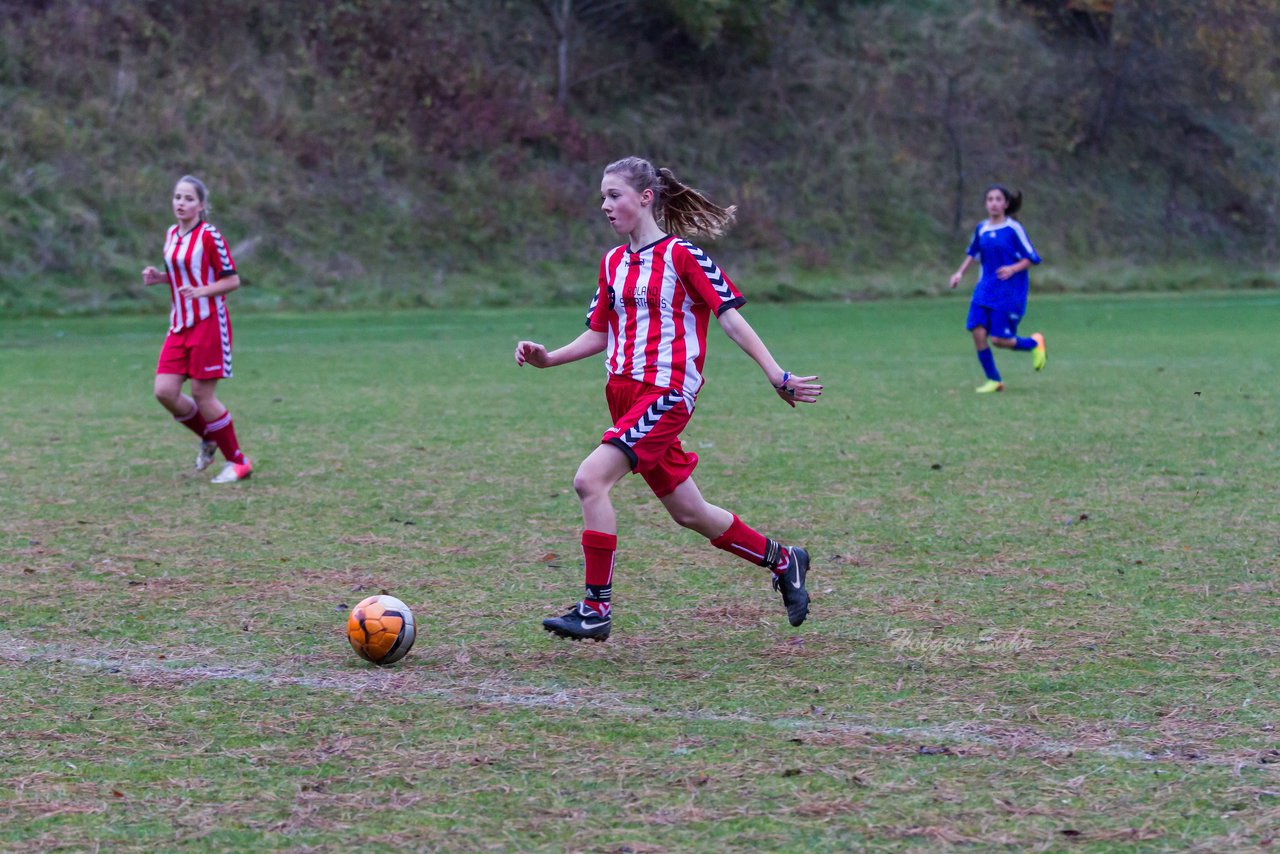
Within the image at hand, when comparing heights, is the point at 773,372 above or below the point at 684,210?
below

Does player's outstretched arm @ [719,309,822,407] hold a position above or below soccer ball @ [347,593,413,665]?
above

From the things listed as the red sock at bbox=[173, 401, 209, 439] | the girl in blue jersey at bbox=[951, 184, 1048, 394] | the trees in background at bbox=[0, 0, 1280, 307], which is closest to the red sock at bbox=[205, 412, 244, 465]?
the red sock at bbox=[173, 401, 209, 439]

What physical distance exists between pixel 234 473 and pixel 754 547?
436 centimetres

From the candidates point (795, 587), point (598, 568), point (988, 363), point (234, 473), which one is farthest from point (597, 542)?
point (988, 363)

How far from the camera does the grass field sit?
11.1 ft

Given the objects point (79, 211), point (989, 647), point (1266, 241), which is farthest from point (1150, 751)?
point (1266, 241)

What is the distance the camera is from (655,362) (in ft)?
16.9

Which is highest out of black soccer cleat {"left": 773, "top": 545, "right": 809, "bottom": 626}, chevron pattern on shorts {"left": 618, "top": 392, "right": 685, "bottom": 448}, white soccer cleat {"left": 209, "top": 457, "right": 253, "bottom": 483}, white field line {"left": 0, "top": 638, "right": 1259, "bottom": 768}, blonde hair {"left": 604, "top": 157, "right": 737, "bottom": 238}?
blonde hair {"left": 604, "top": 157, "right": 737, "bottom": 238}

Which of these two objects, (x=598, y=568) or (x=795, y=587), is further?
(x=795, y=587)

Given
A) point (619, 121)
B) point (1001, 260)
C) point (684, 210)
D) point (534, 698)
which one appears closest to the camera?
point (534, 698)

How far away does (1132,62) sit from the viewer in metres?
40.0

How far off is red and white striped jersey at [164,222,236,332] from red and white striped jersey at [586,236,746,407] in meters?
4.23

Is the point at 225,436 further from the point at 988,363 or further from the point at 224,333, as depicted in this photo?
the point at 988,363

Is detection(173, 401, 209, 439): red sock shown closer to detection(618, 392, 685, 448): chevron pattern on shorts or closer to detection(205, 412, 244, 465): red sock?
detection(205, 412, 244, 465): red sock
